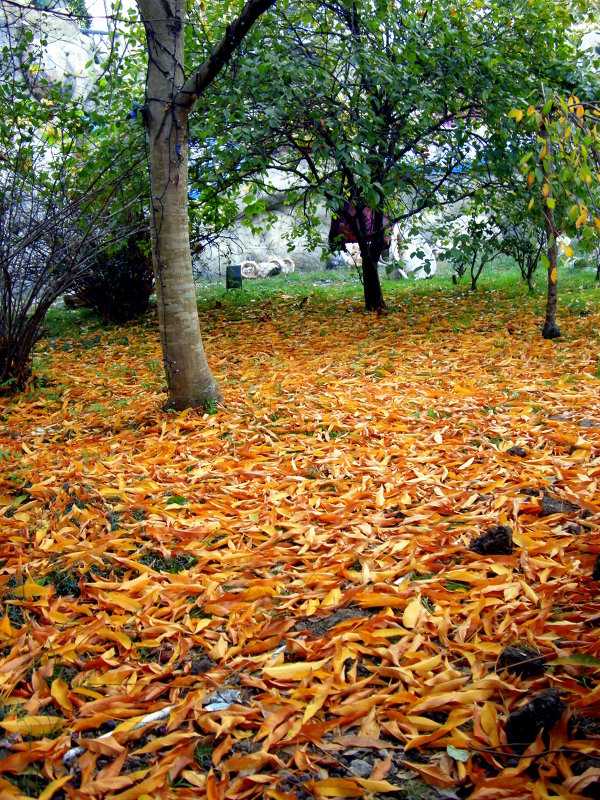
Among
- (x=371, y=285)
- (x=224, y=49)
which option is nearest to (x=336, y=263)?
(x=371, y=285)

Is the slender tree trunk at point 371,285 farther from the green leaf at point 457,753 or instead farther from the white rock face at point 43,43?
the green leaf at point 457,753

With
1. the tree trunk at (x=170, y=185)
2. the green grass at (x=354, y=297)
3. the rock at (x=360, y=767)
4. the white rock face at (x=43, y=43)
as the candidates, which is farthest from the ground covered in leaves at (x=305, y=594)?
the green grass at (x=354, y=297)

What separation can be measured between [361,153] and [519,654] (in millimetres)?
5203

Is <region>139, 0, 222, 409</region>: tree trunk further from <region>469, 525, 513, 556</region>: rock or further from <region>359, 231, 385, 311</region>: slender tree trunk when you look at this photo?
<region>359, 231, 385, 311</region>: slender tree trunk

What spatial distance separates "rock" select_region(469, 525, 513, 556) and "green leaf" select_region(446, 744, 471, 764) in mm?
1031

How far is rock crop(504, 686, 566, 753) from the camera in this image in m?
1.86

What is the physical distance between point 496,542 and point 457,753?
105cm

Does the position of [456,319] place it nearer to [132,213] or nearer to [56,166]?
[132,213]

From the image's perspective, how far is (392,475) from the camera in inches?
142

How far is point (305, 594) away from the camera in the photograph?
2.65 meters

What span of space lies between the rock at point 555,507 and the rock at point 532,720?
4.25 feet

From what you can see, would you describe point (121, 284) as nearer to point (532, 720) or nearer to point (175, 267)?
point (175, 267)

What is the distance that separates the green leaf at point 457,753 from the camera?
1.86 meters

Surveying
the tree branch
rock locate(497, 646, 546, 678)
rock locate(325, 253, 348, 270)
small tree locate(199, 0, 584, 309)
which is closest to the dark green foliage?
small tree locate(199, 0, 584, 309)
